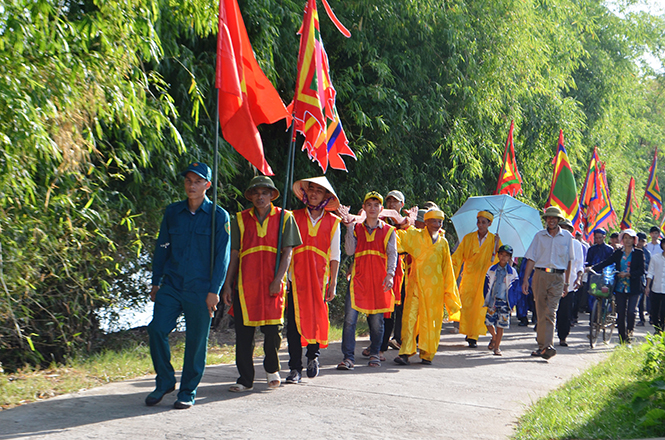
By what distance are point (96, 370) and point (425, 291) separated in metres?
4.09

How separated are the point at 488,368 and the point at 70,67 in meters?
5.98

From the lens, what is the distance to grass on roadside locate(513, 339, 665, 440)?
514 centimetres

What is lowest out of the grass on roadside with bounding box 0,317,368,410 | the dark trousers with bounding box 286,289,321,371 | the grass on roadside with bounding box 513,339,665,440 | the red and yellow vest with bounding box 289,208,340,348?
the grass on roadside with bounding box 513,339,665,440

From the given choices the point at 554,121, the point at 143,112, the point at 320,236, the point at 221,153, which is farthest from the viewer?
the point at 554,121

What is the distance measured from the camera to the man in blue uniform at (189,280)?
5.77m

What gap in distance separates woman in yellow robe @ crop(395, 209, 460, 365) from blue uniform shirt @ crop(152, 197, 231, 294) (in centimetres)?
362

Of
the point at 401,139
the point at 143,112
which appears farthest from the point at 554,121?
the point at 143,112

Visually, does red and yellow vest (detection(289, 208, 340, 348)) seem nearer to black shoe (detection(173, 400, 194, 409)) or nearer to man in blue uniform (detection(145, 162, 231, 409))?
man in blue uniform (detection(145, 162, 231, 409))

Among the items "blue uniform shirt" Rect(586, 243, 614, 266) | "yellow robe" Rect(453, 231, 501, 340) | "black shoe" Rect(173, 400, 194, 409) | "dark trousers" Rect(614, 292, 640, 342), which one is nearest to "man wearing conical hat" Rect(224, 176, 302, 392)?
"black shoe" Rect(173, 400, 194, 409)

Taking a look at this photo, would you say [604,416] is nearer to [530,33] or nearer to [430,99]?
[430,99]

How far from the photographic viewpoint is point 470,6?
14.0m

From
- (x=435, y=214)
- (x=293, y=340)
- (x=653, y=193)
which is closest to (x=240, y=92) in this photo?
(x=293, y=340)

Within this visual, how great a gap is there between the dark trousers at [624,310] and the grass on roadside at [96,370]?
6189 mm

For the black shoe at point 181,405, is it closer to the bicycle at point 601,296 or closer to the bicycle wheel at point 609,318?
the bicycle at point 601,296
